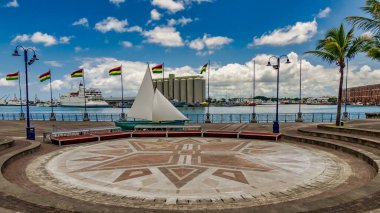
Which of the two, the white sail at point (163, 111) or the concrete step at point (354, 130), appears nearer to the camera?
the concrete step at point (354, 130)

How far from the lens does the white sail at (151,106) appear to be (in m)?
28.0

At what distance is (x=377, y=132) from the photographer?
18688 mm

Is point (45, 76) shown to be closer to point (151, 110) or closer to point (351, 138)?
point (151, 110)

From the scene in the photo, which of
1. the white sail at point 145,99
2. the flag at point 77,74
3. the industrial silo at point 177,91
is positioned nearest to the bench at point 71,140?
the white sail at point 145,99

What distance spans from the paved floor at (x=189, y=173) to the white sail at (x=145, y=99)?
10907 mm

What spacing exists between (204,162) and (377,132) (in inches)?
561

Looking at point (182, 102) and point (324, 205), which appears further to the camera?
A: point (182, 102)

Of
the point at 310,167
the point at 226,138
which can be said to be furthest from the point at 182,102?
the point at 310,167

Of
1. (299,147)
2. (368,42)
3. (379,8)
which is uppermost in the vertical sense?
(379,8)

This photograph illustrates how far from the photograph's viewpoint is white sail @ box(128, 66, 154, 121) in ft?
92.4

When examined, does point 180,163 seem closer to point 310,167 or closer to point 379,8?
point 310,167

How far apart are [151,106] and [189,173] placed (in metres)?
17.6

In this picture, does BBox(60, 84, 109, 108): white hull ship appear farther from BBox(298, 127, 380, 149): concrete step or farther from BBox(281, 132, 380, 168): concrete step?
BBox(281, 132, 380, 168): concrete step

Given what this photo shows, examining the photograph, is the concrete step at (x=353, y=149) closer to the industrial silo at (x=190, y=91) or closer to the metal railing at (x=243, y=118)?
the metal railing at (x=243, y=118)
